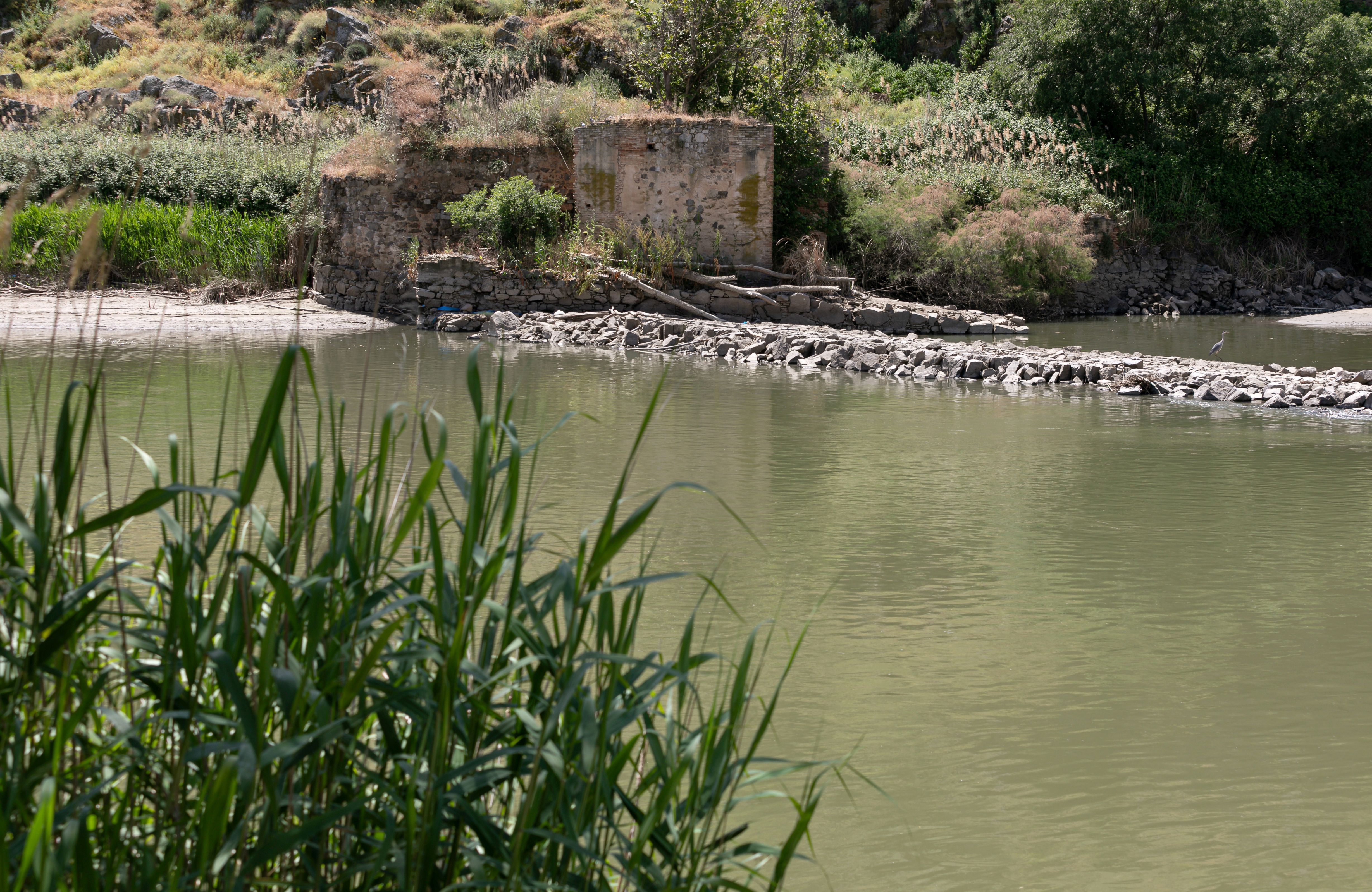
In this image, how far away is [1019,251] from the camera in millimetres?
19844

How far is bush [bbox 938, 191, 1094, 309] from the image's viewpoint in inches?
775

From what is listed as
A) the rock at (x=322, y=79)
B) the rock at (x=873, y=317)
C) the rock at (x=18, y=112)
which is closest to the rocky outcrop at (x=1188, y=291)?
the rock at (x=873, y=317)

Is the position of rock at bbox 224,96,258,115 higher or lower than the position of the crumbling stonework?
higher

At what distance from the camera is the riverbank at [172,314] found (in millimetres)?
16000

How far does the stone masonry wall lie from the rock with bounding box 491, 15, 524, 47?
46.4 ft

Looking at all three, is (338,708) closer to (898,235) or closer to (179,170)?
(898,235)

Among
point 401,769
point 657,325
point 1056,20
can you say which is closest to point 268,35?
point 1056,20

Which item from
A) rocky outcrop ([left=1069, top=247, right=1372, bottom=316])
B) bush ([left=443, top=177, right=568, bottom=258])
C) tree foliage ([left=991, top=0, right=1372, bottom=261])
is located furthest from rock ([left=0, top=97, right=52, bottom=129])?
rocky outcrop ([left=1069, top=247, right=1372, bottom=316])

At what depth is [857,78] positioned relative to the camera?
34281mm

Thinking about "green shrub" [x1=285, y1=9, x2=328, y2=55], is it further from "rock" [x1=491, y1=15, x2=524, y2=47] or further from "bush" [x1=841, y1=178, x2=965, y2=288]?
"bush" [x1=841, y1=178, x2=965, y2=288]

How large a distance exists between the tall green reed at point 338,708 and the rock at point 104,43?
4379 cm

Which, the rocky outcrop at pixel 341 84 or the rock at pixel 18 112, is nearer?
the rock at pixel 18 112

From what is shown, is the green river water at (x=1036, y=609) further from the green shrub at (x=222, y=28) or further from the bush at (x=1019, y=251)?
the green shrub at (x=222, y=28)

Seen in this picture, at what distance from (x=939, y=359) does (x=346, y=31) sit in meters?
27.6
